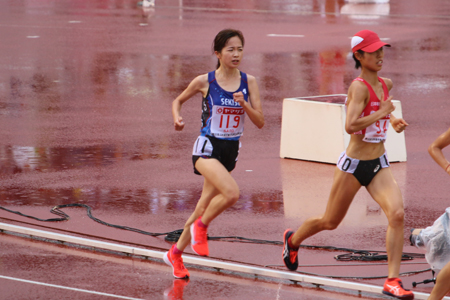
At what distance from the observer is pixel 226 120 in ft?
21.5

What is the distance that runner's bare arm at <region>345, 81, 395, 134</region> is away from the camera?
5961 mm

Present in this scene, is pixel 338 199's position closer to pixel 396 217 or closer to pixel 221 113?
pixel 396 217

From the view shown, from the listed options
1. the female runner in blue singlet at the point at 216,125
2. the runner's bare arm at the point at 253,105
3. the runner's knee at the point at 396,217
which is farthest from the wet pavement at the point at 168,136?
the runner's bare arm at the point at 253,105

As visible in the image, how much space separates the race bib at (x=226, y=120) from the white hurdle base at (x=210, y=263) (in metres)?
1.15

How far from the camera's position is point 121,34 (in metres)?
25.2

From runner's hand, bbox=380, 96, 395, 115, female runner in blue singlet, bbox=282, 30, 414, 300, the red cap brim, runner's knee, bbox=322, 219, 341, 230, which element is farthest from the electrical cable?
the red cap brim

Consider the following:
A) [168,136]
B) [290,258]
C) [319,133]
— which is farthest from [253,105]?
[168,136]


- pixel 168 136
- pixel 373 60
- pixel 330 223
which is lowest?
pixel 168 136

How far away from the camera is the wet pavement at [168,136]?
24.4 feet

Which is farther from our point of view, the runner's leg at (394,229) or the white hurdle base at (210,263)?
the white hurdle base at (210,263)

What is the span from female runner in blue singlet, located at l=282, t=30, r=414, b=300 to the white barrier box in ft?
14.4

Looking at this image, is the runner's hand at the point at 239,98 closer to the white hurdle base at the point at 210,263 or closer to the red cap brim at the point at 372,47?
the red cap brim at the point at 372,47

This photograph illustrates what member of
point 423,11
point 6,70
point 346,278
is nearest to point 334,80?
point 6,70

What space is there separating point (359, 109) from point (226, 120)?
1130mm
